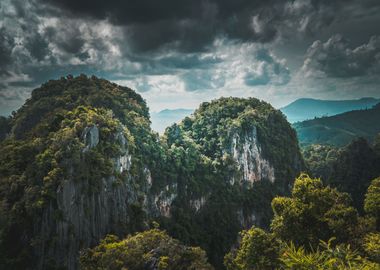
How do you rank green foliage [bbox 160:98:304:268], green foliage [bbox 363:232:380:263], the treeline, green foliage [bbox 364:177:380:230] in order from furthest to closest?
green foliage [bbox 160:98:304:268] < green foliage [bbox 364:177:380:230] < the treeline < green foliage [bbox 363:232:380:263]

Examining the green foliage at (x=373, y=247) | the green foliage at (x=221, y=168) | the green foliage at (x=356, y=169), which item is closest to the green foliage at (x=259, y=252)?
the green foliage at (x=373, y=247)

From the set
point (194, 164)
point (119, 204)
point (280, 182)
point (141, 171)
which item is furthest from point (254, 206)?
point (119, 204)

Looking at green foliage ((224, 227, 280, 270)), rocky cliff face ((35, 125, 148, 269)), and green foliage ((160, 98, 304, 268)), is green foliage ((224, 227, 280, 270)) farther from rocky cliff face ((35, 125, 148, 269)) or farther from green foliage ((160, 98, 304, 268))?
green foliage ((160, 98, 304, 268))

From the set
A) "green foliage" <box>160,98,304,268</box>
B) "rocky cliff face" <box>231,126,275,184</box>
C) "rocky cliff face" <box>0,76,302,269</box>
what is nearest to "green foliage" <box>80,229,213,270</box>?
"rocky cliff face" <box>0,76,302,269</box>

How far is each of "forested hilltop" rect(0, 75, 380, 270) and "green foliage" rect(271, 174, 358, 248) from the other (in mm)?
77

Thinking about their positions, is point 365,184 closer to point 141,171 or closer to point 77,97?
point 141,171

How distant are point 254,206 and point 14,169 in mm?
43824

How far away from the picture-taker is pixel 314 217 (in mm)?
23953

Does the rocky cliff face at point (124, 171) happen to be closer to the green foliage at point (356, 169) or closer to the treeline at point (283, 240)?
the treeline at point (283, 240)

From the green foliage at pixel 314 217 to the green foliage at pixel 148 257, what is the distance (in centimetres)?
655

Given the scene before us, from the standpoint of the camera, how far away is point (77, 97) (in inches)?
2084

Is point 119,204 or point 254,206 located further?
point 254,206

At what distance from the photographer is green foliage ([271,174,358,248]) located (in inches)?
885

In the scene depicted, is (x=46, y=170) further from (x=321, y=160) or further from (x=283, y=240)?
(x=321, y=160)
